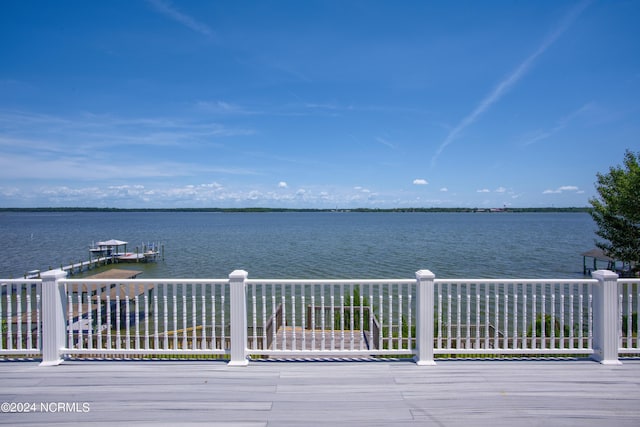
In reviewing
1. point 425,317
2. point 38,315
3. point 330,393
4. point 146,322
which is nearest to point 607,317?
point 425,317

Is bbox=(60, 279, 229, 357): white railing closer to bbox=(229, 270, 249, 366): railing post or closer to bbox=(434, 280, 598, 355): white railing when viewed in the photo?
bbox=(229, 270, 249, 366): railing post

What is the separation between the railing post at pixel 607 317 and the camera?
4.44 m

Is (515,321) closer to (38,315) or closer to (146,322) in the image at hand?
(146,322)

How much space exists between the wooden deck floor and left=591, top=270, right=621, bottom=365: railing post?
0.53ft

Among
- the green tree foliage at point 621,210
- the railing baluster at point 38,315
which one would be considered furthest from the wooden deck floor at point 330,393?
the green tree foliage at point 621,210

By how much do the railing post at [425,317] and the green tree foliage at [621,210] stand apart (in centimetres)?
1139

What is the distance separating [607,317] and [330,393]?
3.49 meters

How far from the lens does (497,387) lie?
3.86 metres

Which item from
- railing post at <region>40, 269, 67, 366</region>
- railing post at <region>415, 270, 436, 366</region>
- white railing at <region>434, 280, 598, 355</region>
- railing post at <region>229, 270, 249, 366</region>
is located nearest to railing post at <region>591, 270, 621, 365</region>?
white railing at <region>434, 280, 598, 355</region>

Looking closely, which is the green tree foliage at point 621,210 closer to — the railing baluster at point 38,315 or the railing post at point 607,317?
the railing post at point 607,317

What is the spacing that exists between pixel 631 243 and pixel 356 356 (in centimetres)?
Result: 1362

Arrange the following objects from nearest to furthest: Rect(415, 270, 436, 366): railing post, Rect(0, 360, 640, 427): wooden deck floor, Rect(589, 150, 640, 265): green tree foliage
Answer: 1. Rect(0, 360, 640, 427): wooden deck floor
2. Rect(415, 270, 436, 366): railing post
3. Rect(589, 150, 640, 265): green tree foliage

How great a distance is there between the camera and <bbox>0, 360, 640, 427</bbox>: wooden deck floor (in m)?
3.26

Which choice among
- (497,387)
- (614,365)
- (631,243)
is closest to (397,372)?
(497,387)
